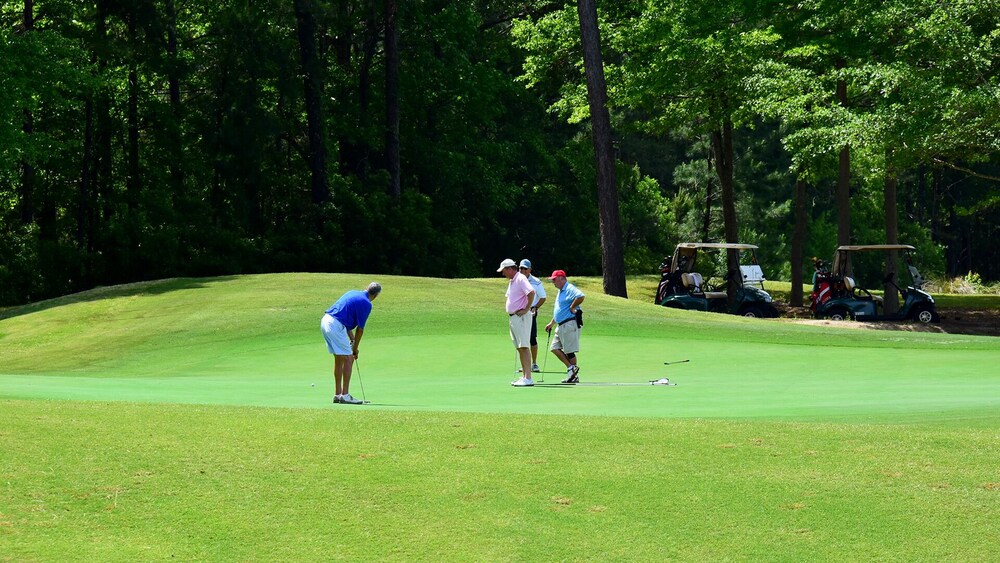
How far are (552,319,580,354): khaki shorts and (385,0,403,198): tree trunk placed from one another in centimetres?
3280

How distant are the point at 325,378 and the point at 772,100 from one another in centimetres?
2181

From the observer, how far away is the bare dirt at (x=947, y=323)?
3462 centimetres

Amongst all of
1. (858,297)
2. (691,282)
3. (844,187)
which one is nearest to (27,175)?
(691,282)

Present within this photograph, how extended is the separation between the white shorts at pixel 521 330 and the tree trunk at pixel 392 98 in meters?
33.2

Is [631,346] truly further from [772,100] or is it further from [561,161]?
[561,161]

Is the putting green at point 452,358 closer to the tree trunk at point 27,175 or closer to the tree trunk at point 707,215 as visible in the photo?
the tree trunk at point 27,175

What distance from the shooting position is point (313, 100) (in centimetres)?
4975

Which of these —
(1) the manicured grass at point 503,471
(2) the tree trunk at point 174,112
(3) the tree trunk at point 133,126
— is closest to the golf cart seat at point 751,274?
(2) the tree trunk at point 174,112

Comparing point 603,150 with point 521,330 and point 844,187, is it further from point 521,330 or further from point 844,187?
point 521,330

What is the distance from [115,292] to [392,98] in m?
20.6

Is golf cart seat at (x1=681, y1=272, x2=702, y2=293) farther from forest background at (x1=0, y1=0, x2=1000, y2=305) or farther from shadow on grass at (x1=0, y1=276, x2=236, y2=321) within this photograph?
shadow on grass at (x1=0, y1=276, x2=236, y2=321)

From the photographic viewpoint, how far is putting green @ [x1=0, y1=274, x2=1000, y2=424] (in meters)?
15.6

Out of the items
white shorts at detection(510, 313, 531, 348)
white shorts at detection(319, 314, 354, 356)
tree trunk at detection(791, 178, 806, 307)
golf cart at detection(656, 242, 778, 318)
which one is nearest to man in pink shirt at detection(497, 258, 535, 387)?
white shorts at detection(510, 313, 531, 348)

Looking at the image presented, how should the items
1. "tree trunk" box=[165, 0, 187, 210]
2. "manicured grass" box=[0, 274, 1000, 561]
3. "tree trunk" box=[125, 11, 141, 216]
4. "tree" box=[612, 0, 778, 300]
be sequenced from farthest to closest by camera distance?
"tree trunk" box=[165, 0, 187, 210], "tree trunk" box=[125, 11, 141, 216], "tree" box=[612, 0, 778, 300], "manicured grass" box=[0, 274, 1000, 561]
